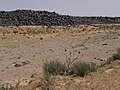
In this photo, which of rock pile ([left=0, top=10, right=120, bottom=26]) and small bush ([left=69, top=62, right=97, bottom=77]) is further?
rock pile ([left=0, top=10, right=120, bottom=26])

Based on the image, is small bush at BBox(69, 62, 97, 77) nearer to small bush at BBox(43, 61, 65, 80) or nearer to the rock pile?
small bush at BBox(43, 61, 65, 80)

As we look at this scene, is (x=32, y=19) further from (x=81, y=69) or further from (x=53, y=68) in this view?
(x=81, y=69)

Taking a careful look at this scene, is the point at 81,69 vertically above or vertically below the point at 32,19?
above

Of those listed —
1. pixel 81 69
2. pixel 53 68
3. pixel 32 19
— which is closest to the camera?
pixel 81 69

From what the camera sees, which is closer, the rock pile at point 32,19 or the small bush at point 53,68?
the small bush at point 53,68

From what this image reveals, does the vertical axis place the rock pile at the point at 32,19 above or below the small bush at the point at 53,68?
below

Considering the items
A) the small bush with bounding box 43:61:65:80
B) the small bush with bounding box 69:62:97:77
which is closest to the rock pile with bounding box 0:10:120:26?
the small bush with bounding box 43:61:65:80

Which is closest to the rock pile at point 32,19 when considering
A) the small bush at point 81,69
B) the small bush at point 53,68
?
the small bush at point 53,68

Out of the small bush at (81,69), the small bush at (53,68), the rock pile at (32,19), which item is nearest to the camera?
the small bush at (81,69)

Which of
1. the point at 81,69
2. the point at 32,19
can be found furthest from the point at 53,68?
the point at 32,19

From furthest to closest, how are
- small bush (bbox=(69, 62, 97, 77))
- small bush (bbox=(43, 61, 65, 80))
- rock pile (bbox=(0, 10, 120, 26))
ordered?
rock pile (bbox=(0, 10, 120, 26)) < small bush (bbox=(43, 61, 65, 80)) < small bush (bbox=(69, 62, 97, 77))

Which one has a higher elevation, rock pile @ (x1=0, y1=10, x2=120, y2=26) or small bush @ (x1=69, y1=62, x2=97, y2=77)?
small bush @ (x1=69, y1=62, x2=97, y2=77)

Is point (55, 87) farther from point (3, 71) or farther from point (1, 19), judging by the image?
point (1, 19)

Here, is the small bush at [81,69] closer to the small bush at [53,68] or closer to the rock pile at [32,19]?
the small bush at [53,68]
